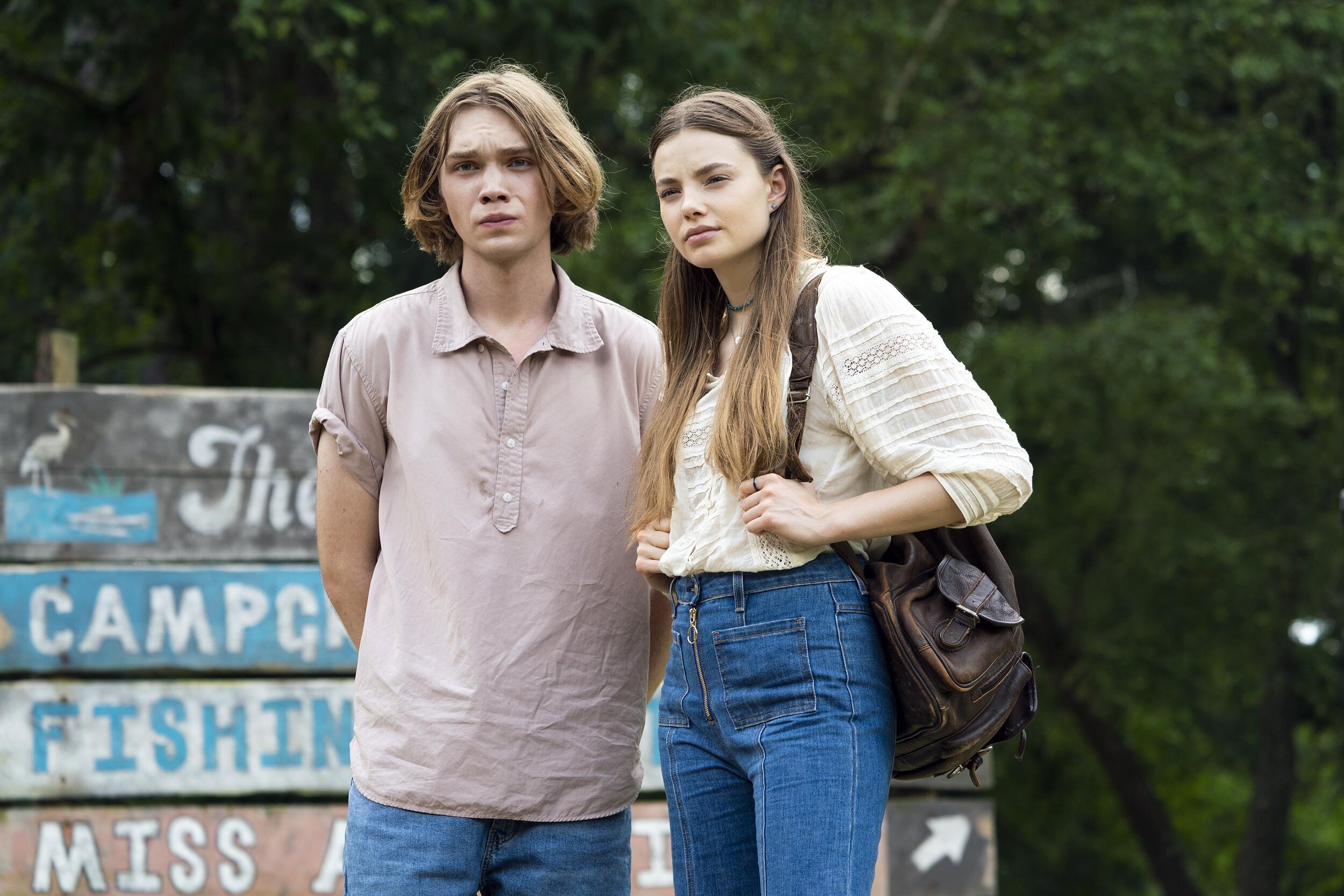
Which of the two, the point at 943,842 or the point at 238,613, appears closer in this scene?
the point at 238,613

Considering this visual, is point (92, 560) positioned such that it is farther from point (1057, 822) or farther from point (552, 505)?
point (1057, 822)

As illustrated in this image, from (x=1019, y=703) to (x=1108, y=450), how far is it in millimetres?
8173

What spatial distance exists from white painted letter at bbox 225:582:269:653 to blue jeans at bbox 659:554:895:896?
8.40 feet

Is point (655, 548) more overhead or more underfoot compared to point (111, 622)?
more overhead

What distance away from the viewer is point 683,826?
215cm

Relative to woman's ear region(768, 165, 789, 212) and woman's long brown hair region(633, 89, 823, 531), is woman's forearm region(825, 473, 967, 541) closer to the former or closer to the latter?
woman's long brown hair region(633, 89, 823, 531)

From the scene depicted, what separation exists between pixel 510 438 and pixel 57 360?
2.78m

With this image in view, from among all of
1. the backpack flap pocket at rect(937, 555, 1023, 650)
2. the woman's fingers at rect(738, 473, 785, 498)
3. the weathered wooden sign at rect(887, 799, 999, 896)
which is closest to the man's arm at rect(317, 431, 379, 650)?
the woman's fingers at rect(738, 473, 785, 498)

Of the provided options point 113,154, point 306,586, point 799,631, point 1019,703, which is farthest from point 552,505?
point 113,154

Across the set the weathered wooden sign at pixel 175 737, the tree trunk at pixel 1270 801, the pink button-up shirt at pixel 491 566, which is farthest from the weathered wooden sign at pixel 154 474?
the tree trunk at pixel 1270 801

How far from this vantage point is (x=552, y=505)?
7.77 ft

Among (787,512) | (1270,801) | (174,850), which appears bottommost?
(1270,801)

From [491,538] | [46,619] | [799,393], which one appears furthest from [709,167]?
[46,619]

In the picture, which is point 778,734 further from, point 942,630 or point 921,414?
point 921,414
